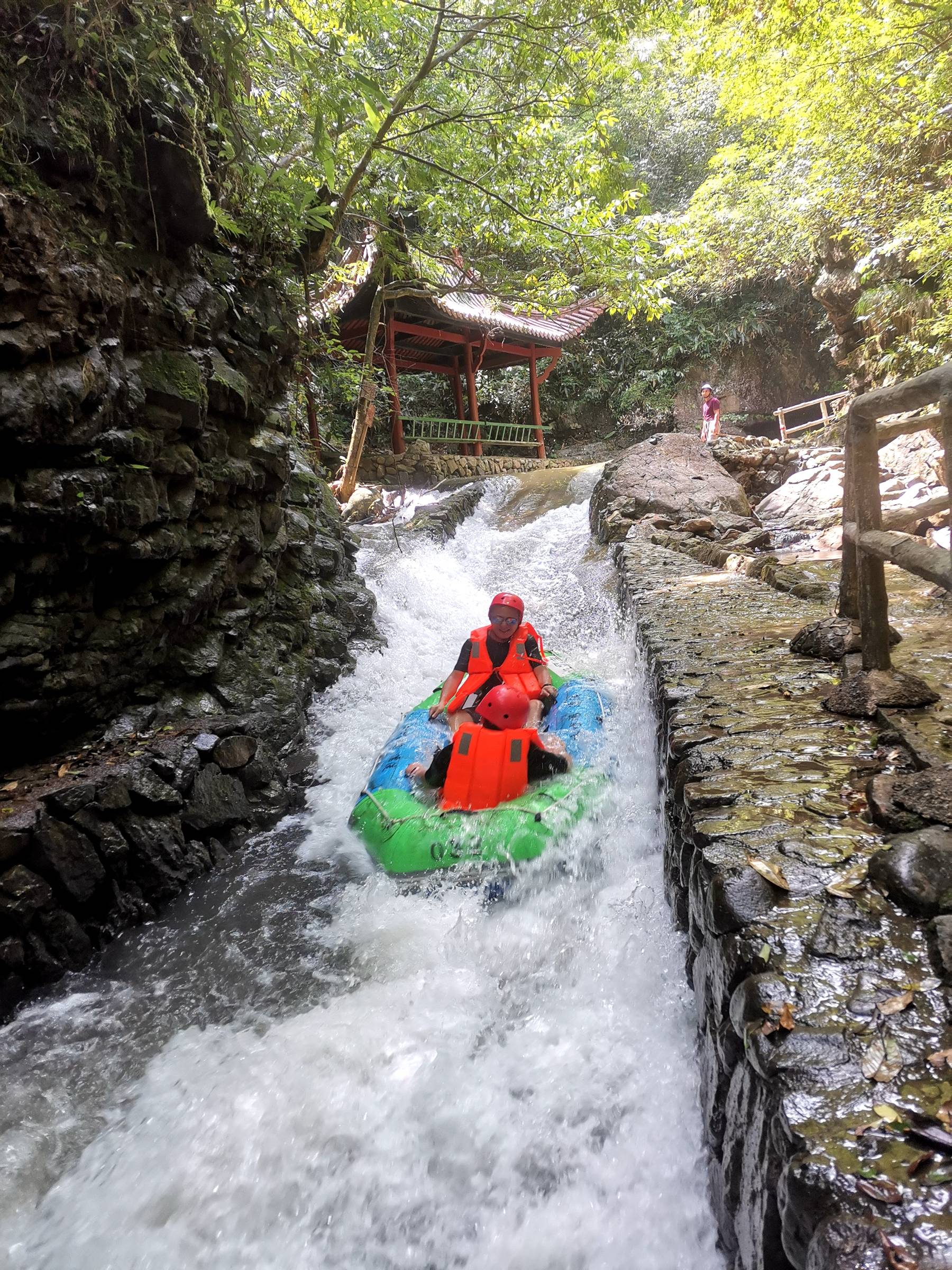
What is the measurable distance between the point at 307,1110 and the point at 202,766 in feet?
7.16

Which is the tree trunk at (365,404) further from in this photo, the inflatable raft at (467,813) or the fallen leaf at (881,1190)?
the fallen leaf at (881,1190)

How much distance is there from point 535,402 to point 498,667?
13561 millimetres

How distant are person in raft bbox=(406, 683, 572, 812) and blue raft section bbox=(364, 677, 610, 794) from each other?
11 centimetres

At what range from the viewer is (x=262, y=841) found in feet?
13.3

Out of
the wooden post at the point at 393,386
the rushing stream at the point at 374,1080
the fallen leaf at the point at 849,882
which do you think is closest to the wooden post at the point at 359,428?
the wooden post at the point at 393,386

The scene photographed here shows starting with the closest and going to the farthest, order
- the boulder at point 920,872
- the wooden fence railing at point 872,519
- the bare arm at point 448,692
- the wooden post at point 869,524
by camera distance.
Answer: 1. the boulder at point 920,872
2. the wooden fence railing at point 872,519
3. the wooden post at point 869,524
4. the bare arm at point 448,692

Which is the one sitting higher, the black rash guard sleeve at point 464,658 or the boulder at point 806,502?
the boulder at point 806,502

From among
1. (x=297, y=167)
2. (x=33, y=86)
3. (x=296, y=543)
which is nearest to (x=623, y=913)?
(x=296, y=543)

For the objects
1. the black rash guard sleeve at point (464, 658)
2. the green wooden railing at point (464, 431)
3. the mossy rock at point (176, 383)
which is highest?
the green wooden railing at point (464, 431)

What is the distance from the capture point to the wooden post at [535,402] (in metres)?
16.0

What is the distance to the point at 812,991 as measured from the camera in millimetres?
1330

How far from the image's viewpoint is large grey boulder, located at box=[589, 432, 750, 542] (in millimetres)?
9391

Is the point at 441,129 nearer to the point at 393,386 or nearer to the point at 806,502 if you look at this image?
the point at 393,386

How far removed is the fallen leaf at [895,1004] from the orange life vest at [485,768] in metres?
2.43
